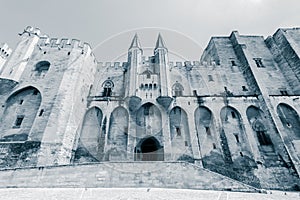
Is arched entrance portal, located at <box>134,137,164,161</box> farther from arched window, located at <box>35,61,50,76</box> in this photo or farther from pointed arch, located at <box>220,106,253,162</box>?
arched window, located at <box>35,61,50,76</box>

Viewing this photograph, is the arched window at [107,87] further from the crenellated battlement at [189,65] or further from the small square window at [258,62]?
the small square window at [258,62]

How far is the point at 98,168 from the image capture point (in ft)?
34.0

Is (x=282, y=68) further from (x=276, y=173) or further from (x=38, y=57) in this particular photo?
(x=38, y=57)

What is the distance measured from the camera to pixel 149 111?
747 inches

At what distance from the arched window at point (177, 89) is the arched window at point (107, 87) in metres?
7.31

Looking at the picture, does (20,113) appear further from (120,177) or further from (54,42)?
(120,177)

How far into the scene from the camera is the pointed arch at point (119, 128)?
1705 centimetres

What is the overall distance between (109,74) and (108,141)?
29.7ft

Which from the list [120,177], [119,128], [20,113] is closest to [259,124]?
[119,128]

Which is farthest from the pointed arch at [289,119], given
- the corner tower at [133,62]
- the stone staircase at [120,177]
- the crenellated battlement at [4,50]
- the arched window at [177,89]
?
the crenellated battlement at [4,50]

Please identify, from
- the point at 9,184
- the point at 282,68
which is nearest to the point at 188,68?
the point at 282,68

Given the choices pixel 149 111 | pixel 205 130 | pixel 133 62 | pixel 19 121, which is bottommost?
pixel 19 121

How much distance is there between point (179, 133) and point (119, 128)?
5895mm

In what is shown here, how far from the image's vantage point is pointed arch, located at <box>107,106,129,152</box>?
17047 mm
